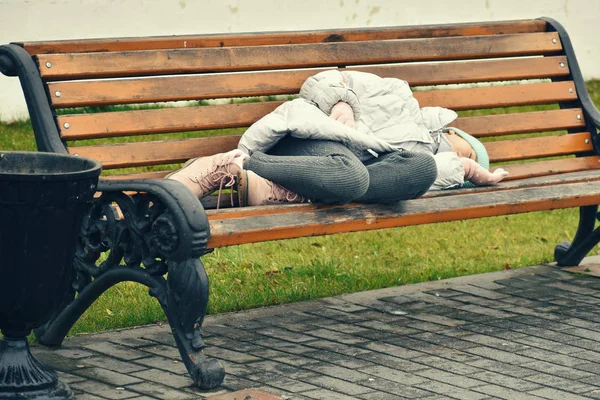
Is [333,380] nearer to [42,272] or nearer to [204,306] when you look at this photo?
[204,306]

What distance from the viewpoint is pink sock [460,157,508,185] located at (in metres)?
5.41

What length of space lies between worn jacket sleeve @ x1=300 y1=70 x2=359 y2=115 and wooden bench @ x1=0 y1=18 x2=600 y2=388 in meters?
0.24

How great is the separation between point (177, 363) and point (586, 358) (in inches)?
66.0

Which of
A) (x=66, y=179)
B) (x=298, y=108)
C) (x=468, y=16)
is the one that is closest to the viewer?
(x=66, y=179)

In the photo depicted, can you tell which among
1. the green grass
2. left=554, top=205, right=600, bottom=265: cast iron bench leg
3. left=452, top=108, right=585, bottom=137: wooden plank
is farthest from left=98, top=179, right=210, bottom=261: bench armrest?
left=554, top=205, right=600, bottom=265: cast iron bench leg

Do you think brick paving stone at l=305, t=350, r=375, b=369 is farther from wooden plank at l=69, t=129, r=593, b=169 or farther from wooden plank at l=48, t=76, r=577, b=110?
wooden plank at l=48, t=76, r=577, b=110

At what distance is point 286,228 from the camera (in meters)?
4.45

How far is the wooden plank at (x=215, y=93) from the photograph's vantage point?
4902mm

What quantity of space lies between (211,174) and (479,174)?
1.40 m

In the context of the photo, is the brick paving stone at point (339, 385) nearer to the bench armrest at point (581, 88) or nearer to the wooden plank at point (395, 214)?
the wooden plank at point (395, 214)

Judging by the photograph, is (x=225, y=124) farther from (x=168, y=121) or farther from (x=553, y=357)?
(x=553, y=357)

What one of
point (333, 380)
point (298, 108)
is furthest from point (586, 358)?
point (298, 108)

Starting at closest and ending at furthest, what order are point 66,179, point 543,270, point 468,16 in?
1. point 66,179
2. point 543,270
3. point 468,16

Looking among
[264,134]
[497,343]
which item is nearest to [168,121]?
[264,134]
